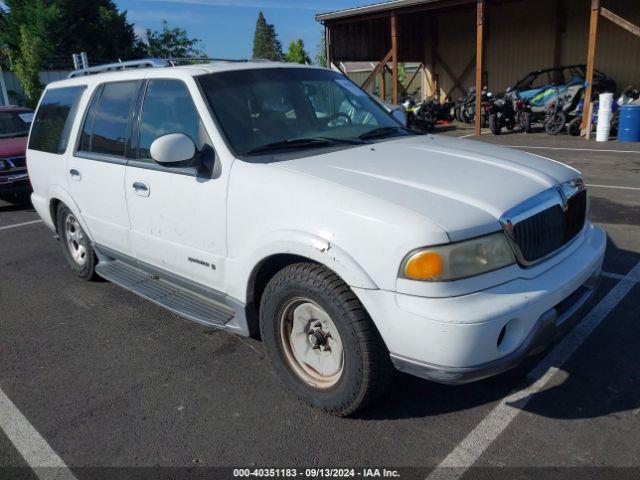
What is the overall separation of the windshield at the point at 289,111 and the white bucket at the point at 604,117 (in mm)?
11232

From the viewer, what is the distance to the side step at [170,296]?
3.35 m

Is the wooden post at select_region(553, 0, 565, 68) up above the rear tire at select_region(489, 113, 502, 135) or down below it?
above

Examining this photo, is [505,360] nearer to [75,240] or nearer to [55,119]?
[75,240]

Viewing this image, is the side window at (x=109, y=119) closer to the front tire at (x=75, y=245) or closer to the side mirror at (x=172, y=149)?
the front tire at (x=75, y=245)

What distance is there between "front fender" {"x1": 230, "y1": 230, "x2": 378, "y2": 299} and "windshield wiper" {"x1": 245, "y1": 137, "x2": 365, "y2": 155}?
664 millimetres

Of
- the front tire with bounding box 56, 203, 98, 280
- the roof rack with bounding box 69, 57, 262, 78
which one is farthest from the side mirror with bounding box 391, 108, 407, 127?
the front tire with bounding box 56, 203, 98, 280

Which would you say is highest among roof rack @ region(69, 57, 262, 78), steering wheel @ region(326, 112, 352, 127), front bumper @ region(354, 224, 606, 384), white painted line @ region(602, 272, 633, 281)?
roof rack @ region(69, 57, 262, 78)

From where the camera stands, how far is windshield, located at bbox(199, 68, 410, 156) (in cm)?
336

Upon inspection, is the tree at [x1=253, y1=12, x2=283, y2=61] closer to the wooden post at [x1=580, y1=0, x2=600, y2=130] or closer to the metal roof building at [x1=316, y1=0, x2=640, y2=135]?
the metal roof building at [x1=316, y1=0, x2=640, y2=135]

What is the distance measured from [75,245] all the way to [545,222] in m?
4.39

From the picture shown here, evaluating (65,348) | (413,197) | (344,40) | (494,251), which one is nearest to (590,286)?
(494,251)

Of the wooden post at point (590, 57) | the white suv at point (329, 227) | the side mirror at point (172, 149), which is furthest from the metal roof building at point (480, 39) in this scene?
the side mirror at point (172, 149)

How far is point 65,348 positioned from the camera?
13.0 ft

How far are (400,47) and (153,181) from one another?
21.0 meters
